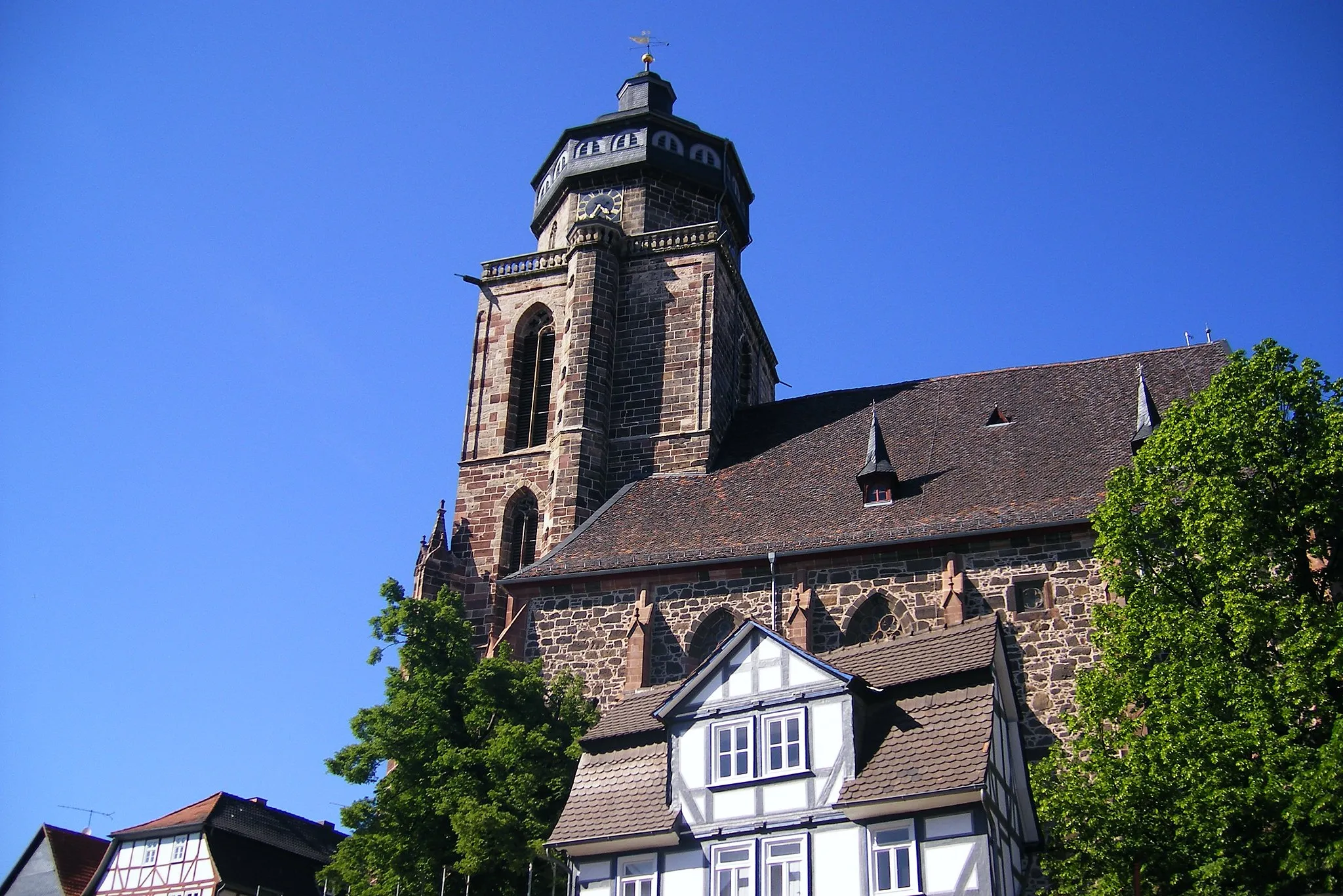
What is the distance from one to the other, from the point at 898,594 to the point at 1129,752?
839 cm

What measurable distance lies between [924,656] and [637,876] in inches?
178

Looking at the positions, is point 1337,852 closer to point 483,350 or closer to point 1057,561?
point 1057,561

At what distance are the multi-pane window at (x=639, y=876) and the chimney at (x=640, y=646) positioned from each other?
7.86 metres

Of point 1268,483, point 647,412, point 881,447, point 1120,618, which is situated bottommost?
point 1120,618

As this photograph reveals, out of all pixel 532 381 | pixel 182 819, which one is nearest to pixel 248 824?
pixel 182 819

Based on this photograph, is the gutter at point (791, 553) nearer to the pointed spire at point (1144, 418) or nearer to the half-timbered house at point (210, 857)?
the pointed spire at point (1144, 418)

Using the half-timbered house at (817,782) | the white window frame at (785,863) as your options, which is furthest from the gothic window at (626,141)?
the white window frame at (785,863)

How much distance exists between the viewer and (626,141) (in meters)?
40.3

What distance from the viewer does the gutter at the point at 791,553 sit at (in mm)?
27875

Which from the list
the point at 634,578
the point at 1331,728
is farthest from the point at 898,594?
the point at 1331,728

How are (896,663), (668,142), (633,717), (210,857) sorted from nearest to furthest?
(896,663) < (633,717) < (210,857) < (668,142)

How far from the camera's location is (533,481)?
116 ft

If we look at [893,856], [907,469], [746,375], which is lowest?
[893,856]

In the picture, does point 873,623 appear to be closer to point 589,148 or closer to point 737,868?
point 737,868
